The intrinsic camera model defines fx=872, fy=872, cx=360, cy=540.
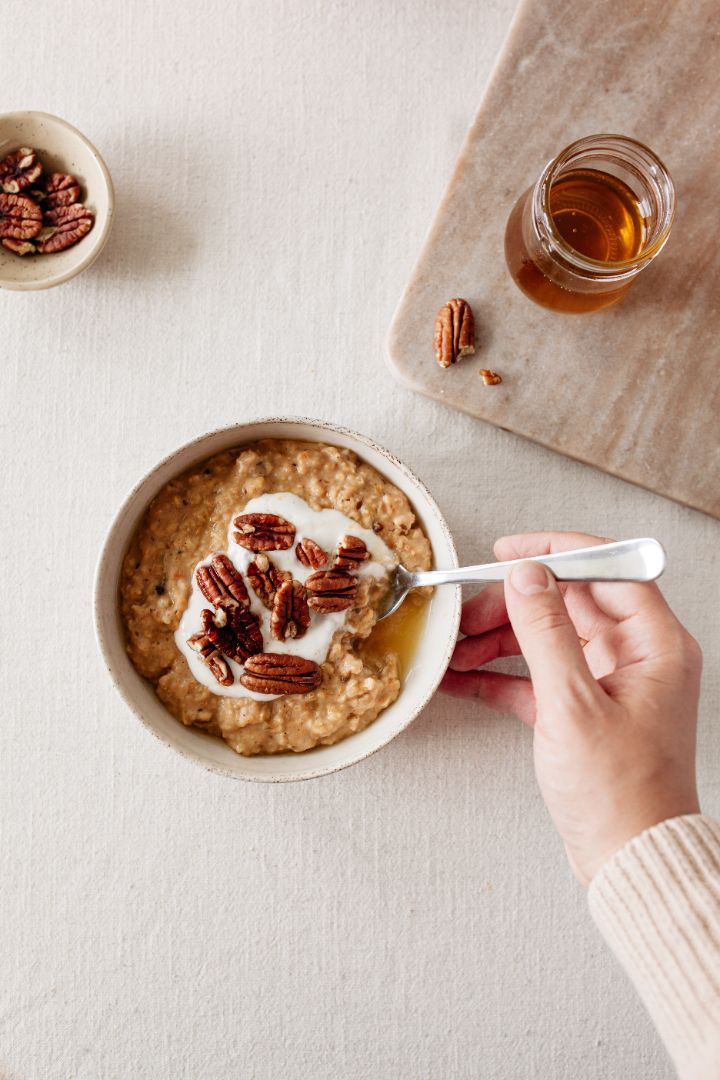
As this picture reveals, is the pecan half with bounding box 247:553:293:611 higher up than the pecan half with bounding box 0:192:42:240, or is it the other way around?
the pecan half with bounding box 0:192:42:240

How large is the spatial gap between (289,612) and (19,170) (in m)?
0.94

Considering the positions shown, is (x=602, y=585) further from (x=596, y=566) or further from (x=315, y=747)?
(x=315, y=747)

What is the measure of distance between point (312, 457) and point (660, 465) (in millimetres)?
634

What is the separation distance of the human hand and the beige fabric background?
0.34 meters

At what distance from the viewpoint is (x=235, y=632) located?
53.3 inches

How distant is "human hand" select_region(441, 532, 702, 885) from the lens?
3.82ft

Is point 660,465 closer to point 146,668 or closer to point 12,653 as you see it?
point 146,668

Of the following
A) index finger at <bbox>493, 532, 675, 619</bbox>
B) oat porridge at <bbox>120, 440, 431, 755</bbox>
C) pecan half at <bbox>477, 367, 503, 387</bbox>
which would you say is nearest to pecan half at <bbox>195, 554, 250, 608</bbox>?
oat porridge at <bbox>120, 440, 431, 755</bbox>

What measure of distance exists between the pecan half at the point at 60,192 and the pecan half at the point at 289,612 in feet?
2.69

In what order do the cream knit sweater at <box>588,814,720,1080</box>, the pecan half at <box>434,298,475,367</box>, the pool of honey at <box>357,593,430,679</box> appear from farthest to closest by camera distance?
the pecan half at <box>434,298,475,367</box> < the pool of honey at <box>357,593,430,679</box> < the cream knit sweater at <box>588,814,720,1080</box>

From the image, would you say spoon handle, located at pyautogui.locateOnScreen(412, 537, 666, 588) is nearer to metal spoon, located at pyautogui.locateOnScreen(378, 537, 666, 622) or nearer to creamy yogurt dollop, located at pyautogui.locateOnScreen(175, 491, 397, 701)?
metal spoon, located at pyautogui.locateOnScreen(378, 537, 666, 622)

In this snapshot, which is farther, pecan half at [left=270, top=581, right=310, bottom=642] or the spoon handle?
pecan half at [left=270, top=581, right=310, bottom=642]

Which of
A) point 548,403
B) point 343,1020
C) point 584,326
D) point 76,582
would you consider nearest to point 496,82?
point 584,326

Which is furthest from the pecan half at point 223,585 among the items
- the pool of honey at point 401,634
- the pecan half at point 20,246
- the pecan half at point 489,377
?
the pecan half at point 20,246
